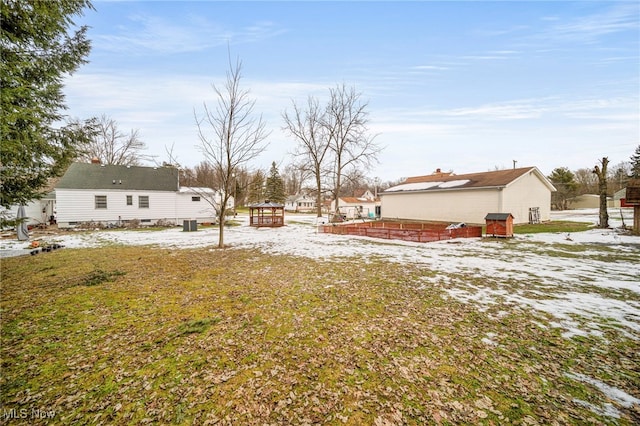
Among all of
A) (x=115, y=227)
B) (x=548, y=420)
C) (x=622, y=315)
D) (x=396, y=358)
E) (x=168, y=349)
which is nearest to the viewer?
(x=548, y=420)

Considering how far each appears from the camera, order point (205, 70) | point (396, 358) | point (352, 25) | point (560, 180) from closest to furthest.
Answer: point (396, 358) < point (205, 70) < point (352, 25) < point (560, 180)

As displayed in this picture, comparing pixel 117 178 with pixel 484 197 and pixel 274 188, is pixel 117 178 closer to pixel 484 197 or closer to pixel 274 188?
pixel 484 197

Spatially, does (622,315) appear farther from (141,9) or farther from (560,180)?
(560,180)

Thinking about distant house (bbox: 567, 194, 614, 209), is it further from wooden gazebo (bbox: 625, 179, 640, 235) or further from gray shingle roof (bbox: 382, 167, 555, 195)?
wooden gazebo (bbox: 625, 179, 640, 235)

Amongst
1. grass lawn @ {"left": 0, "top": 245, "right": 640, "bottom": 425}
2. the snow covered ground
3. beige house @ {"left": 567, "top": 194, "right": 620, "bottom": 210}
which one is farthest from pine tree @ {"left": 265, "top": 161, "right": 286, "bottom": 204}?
beige house @ {"left": 567, "top": 194, "right": 620, "bottom": 210}

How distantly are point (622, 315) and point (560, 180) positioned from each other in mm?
52434

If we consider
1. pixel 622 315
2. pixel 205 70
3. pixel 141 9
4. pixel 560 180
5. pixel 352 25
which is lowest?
pixel 622 315

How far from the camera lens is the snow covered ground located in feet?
17.6

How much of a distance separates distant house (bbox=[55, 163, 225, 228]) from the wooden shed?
844 inches

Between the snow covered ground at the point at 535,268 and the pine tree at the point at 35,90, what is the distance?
722 cm

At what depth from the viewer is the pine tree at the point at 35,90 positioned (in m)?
4.75

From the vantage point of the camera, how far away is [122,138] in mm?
36938

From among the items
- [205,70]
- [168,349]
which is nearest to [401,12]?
[205,70]

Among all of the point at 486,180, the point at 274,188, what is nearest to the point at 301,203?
the point at 274,188
